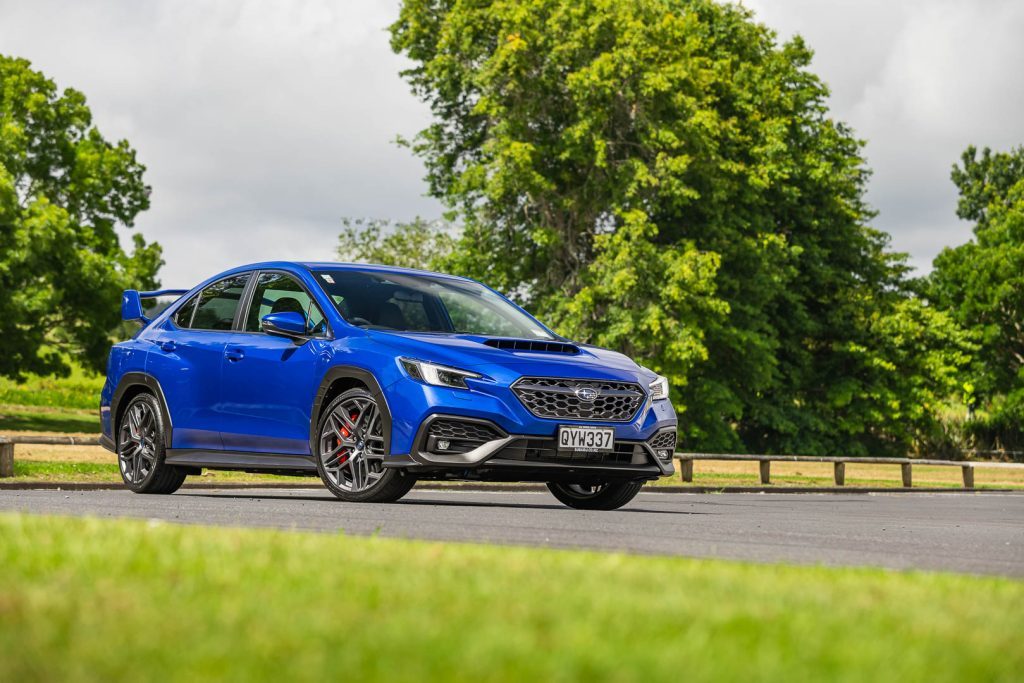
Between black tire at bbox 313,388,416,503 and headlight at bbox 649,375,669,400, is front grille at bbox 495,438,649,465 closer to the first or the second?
headlight at bbox 649,375,669,400

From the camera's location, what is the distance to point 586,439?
34.3ft

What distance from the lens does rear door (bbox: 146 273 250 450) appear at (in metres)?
11.6

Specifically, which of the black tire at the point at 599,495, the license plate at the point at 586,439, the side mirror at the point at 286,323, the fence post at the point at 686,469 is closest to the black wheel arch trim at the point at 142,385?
the side mirror at the point at 286,323

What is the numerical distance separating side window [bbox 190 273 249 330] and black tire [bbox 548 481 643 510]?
9.85 feet

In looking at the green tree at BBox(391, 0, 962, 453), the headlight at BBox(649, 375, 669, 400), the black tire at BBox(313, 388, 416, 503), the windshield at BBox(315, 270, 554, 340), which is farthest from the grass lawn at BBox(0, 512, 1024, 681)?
the green tree at BBox(391, 0, 962, 453)

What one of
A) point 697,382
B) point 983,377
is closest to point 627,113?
point 697,382

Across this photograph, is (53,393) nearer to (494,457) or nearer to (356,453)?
(356,453)

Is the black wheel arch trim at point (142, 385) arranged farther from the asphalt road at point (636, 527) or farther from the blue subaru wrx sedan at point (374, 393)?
the asphalt road at point (636, 527)

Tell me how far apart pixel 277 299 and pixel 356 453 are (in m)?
1.80

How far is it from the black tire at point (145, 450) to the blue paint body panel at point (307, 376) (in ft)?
0.59

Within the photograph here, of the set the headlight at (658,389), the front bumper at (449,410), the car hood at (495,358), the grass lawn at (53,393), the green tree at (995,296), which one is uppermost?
the green tree at (995,296)

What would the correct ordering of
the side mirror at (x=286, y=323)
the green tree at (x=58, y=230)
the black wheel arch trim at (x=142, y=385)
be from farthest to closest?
the green tree at (x=58, y=230) → the black wheel arch trim at (x=142, y=385) → the side mirror at (x=286, y=323)

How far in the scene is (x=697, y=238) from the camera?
130 ft

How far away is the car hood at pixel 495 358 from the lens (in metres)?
10.2
